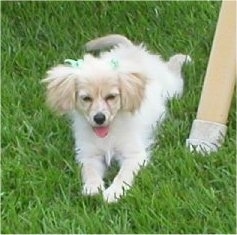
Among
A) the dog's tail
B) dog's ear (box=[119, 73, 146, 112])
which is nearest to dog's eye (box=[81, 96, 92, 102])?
dog's ear (box=[119, 73, 146, 112])

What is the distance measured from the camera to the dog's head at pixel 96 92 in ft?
11.3

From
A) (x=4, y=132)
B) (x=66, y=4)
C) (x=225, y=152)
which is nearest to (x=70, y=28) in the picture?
(x=66, y=4)

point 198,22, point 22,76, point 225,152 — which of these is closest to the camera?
point 225,152

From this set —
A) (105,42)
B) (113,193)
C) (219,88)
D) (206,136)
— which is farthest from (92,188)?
(105,42)

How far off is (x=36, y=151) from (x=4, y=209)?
1.45ft

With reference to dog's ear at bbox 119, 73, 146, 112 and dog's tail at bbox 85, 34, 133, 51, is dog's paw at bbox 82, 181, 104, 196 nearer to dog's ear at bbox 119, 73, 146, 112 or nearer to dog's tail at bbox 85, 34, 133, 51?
dog's ear at bbox 119, 73, 146, 112

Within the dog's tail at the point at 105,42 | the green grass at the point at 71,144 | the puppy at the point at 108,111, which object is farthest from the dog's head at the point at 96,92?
the dog's tail at the point at 105,42

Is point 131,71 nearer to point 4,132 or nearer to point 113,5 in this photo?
point 4,132

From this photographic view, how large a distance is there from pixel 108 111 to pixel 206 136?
16.7 inches

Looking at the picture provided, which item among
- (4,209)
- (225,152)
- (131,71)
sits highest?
(131,71)

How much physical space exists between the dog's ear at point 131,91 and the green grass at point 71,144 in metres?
0.21

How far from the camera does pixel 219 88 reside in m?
3.61

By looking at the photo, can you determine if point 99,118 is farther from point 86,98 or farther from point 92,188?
point 92,188

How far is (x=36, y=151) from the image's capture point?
3.64 m
